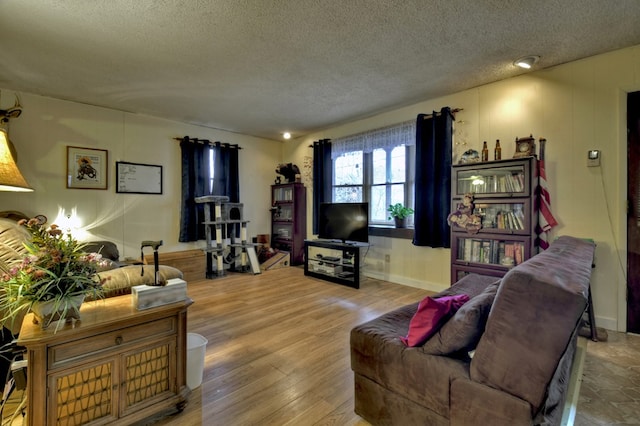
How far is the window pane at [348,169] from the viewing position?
16.6 ft

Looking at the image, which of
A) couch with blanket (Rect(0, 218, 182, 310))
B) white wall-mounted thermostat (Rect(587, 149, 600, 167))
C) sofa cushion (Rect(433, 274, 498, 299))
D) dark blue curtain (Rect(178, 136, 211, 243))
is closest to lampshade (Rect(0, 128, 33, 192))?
couch with blanket (Rect(0, 218, 182, 310))

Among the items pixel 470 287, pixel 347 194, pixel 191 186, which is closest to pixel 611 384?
pixel 470 287

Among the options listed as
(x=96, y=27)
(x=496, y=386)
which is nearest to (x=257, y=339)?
(x=496, y=386)

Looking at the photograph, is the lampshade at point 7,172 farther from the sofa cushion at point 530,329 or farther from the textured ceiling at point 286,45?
the sofa cushion at point 530,329

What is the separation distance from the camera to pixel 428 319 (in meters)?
1.43

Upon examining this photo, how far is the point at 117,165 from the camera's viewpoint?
14.6 feet

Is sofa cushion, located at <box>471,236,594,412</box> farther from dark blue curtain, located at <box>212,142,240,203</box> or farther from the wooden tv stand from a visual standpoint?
dark blue curtain, located at <box>212,142,240,203</box>

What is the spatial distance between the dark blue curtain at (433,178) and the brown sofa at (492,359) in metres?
2.31

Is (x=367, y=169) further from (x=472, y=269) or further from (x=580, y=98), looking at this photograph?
(x=580, y=98)

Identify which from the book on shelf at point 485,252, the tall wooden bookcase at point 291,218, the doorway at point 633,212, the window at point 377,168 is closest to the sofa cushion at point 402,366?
the book on shelf at point 485,252

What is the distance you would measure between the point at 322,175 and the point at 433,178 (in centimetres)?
212

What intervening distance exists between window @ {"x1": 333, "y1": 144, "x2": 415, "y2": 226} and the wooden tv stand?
360 cm

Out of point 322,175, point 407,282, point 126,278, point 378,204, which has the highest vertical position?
point 322,175

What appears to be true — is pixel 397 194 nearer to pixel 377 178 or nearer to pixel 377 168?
pixel 377 178
